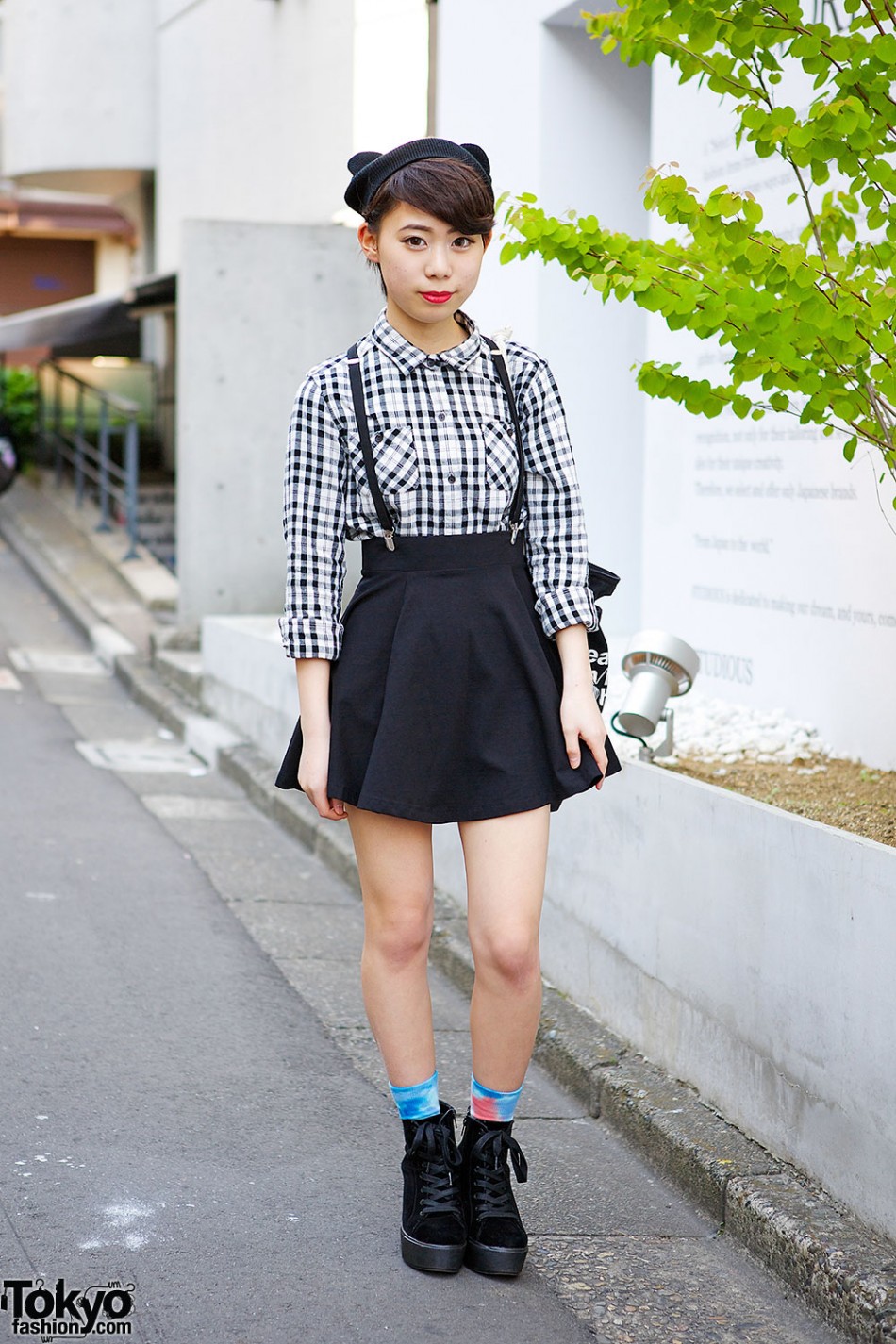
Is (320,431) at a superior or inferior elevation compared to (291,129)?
inferior

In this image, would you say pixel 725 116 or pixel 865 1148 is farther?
pixel 725 116

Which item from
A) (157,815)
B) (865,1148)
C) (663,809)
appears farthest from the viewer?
(157,815)

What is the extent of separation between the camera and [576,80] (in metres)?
7.51

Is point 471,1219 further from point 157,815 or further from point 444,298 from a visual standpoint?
point 157,815

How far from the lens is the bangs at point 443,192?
270 cm

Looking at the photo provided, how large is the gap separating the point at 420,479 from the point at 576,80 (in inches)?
211

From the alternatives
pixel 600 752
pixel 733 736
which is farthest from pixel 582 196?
pixel 600 752

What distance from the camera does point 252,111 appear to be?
14055 mm

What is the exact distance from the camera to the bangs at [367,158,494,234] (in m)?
2.70

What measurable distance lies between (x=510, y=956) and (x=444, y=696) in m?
0.49

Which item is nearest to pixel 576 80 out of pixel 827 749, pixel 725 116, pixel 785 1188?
pixel 725 116


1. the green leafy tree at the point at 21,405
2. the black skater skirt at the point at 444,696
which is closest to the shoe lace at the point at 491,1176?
the black skater skirt at the point at 444,696

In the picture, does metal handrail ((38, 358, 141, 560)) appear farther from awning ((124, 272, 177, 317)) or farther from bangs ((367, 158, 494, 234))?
bangs ((367, 158, 494, 234))

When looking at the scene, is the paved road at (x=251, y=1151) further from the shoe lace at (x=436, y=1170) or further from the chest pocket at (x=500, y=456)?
the chest pocket at (x=500, y=456)
